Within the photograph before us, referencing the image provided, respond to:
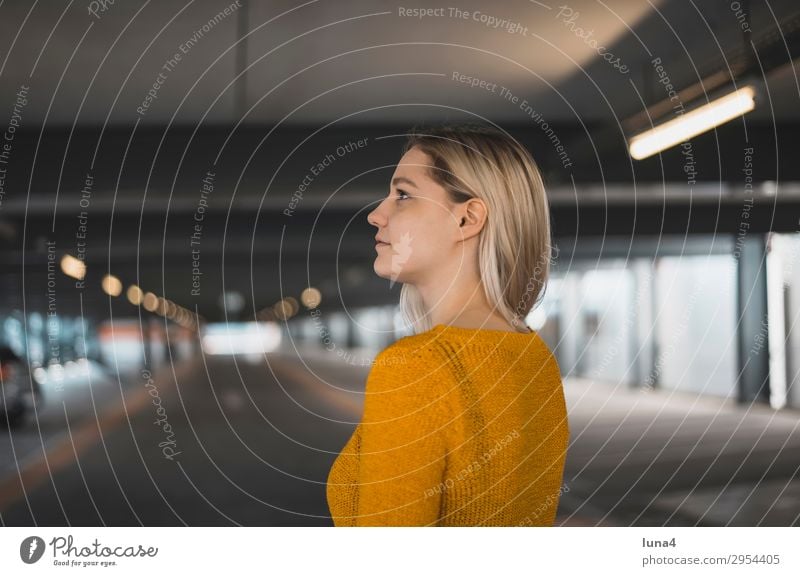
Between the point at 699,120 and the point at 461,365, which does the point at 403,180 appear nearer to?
the point at 461,365

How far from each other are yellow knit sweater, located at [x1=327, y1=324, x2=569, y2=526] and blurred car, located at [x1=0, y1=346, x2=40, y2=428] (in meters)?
8.81

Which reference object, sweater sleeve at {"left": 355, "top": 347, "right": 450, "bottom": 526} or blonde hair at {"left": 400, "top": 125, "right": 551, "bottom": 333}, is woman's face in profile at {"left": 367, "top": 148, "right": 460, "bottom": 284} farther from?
sweater sleeve at {"left": 355, "top": 347, "right": 450, "bottom": 526}

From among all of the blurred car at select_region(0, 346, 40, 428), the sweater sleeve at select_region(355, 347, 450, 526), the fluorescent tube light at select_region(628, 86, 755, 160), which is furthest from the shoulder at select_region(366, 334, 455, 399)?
the blurred car at select_region(0, 346, 40, 428)

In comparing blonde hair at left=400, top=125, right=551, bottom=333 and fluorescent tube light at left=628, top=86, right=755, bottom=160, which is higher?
fluorescent tube light at left=628, top=86, right=755, bottom=160

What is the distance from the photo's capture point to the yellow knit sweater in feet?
3.36

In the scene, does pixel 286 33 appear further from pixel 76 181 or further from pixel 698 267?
pixel 698 267

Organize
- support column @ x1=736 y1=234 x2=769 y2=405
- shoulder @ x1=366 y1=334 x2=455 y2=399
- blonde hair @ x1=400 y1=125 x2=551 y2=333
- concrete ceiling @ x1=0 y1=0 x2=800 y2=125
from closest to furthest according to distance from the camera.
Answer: shoulder @ x1=366 y1=334 x2=455 y2=399 → blonde hair @ x1=400 y1=125 x2=551 y2=333 → concrete ceiling @ x1=0 y1=0 x2=800 y2=125 → support column @ x1=736 y1=234 x2=769 y2=405

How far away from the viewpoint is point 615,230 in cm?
981

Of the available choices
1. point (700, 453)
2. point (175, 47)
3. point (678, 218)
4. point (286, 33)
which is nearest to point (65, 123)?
point (175, 47)

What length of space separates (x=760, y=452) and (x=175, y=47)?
257 inches

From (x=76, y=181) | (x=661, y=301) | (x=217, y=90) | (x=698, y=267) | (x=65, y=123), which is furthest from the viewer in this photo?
(x=661, y=301)

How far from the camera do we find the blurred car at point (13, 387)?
8.95 metres
